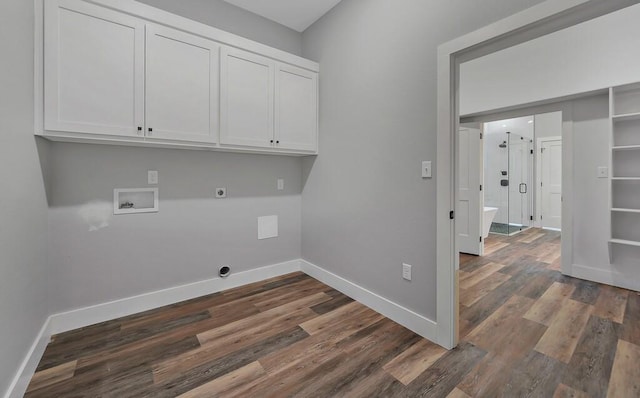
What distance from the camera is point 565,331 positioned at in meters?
2.08

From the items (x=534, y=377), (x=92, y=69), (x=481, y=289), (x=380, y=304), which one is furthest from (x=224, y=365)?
(x=481, y=289)

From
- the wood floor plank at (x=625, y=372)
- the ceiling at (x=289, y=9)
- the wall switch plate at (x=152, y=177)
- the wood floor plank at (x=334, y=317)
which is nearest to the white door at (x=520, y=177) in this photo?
the wood floor plank at (x=625, y=372)

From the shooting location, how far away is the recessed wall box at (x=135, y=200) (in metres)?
2.21

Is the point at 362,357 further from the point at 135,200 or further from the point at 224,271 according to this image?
the point at 135,200

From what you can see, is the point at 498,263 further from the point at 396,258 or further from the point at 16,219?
the point at 16,219

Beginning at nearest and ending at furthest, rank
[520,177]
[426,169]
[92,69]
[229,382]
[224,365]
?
[229,382] → [224,365] → [92,69] → [426,169] → [520,177]

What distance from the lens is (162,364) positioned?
5.55 ft

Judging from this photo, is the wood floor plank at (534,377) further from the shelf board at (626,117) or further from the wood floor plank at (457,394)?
the shelf board at (626,117)

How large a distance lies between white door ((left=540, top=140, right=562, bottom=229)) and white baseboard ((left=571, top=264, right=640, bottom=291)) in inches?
143

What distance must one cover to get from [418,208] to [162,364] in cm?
205

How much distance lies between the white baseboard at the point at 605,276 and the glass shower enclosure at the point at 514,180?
2.99 m

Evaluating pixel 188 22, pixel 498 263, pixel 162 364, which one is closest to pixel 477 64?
pixel 498 263

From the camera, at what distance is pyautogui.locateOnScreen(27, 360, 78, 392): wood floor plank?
4.95ft

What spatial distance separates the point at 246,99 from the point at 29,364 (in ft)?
7.75
